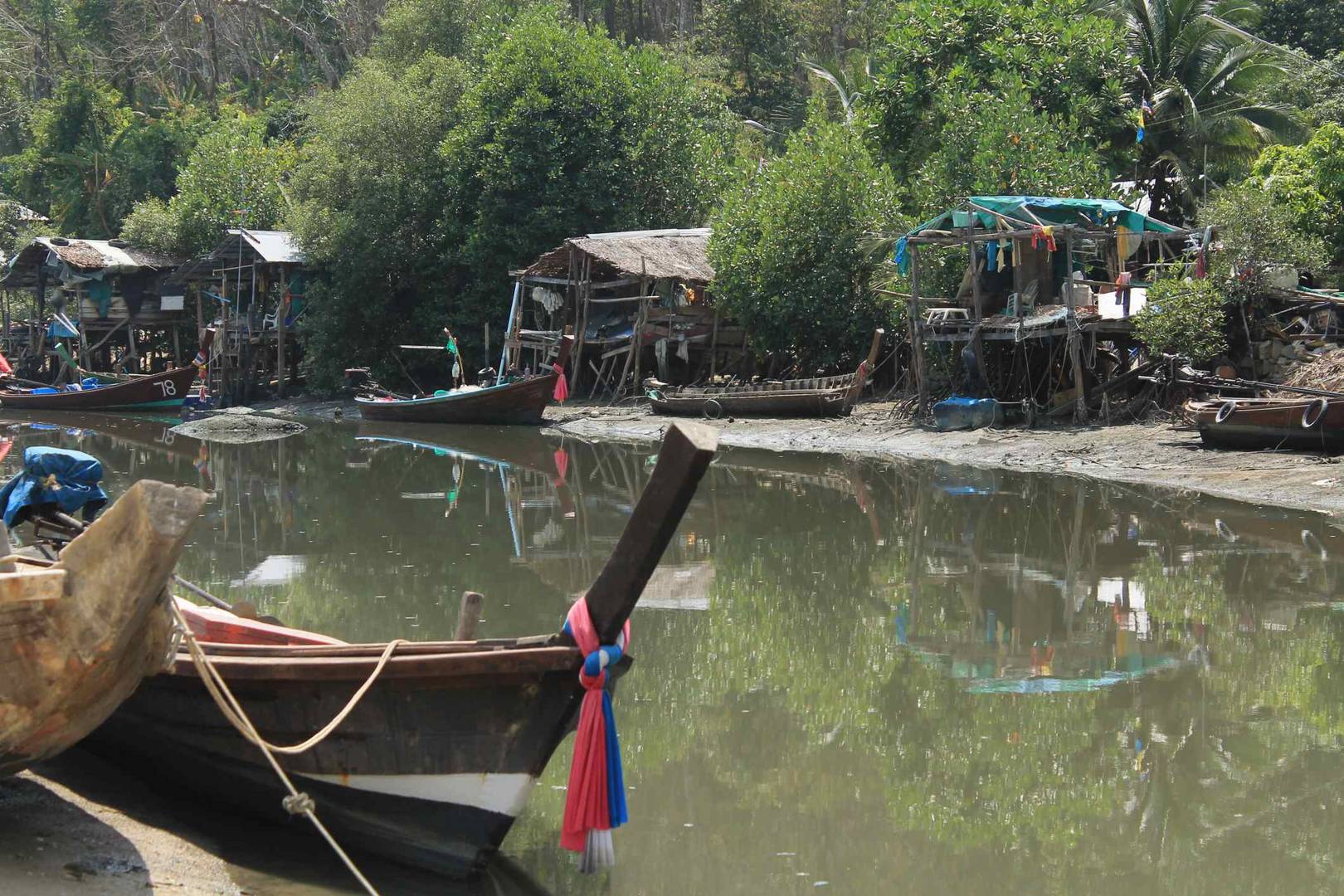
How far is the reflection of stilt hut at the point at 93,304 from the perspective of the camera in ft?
107

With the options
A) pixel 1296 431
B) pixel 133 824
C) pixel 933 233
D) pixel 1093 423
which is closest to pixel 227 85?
pixel 933 233

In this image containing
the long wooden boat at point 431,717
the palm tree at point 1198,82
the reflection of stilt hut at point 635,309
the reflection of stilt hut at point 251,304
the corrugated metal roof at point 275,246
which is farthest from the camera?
the reflection of stilt hut at point 251,304

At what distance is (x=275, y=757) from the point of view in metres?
5.59

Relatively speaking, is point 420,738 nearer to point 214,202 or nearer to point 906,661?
point 906,661

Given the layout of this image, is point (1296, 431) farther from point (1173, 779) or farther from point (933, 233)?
point (1173, 779)

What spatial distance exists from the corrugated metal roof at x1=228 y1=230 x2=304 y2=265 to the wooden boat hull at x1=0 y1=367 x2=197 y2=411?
344cm

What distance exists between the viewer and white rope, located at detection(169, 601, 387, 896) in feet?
16.8

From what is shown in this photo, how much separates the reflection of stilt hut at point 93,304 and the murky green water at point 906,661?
18.2 m

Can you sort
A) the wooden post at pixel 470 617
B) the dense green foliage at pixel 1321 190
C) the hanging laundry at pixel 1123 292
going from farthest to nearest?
the dense green foliage at pixel 1321 190 < the hanging laundry at pixel 1123 292 < the wooden post at pixel 470 617

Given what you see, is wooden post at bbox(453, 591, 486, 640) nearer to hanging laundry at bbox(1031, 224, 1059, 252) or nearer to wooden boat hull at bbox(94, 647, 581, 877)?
wooden boat hull at bbox(94, 647, 581, 877)

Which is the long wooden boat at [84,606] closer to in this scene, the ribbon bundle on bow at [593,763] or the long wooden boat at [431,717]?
the long wooden boat at [431,717]

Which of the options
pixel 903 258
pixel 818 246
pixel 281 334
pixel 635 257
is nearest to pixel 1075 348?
pixel 903 258

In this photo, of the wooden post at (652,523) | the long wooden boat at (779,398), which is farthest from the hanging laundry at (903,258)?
the wooden post at (652,523)

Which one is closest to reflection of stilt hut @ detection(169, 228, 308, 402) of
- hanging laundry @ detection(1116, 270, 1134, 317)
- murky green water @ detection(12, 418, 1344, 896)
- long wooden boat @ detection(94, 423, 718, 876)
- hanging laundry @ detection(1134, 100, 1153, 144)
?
murky green water @ detection(12, 418, 1344, 896)
